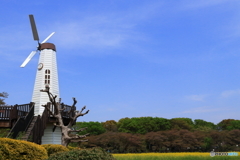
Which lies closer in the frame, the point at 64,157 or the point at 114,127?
the point at 64,157

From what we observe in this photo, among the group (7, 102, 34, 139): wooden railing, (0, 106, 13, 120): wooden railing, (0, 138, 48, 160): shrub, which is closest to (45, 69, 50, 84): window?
(7, 102, 34, 139): wooden railing

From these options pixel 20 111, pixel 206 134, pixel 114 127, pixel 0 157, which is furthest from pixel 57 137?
pixel 114 127

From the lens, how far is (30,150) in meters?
8.83

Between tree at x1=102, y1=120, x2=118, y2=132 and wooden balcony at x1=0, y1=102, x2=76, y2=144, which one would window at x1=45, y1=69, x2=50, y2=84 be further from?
tree at x1=102, y1=120, x2=118, y2=132

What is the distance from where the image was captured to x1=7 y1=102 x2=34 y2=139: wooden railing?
571 inches

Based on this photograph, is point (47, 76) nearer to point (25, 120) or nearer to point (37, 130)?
point (37, 130)

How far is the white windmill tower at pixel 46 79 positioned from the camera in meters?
20.4

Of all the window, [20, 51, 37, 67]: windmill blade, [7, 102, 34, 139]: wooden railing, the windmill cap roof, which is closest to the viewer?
[7, 102, 34, 139]: wooden railing

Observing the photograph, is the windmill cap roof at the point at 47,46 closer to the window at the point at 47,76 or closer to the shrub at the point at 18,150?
the window at the point at 47,76

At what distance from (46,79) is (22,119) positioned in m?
6.23

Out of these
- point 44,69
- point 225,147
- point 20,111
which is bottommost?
point 225,147

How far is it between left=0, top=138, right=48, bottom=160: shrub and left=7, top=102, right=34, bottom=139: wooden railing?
5.42 meters

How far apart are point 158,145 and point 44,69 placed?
24.9 meters

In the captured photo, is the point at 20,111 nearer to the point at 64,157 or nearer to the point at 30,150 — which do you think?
the point at 30,150
